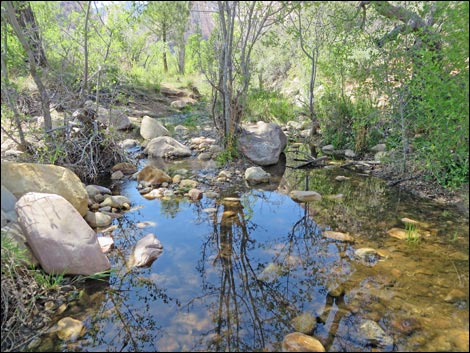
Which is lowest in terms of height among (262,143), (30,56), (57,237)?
(57,237)

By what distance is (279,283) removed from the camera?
3221 millimetres

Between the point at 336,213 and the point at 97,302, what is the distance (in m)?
2.92

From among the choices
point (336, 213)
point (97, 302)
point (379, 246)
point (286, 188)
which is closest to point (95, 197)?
point (97, 302)

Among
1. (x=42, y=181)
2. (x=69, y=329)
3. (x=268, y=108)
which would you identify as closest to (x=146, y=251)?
(x=69, y=329)

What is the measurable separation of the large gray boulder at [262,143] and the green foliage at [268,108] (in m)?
1.67

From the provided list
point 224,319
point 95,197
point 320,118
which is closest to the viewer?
point 224,319

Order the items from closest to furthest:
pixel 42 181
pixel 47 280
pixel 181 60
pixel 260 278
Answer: pixel 47 280 < pixel 260 278 < pixel 42 181 < pixel 181 60

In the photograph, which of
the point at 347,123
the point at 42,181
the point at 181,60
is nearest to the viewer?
the point at 42,181

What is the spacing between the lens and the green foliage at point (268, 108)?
8.70m

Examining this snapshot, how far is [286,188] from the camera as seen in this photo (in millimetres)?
5617

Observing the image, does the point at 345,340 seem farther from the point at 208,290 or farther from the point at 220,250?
the point at 220,250

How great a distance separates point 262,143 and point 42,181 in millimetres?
3919

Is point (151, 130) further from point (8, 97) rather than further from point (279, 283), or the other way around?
point (279, 283)

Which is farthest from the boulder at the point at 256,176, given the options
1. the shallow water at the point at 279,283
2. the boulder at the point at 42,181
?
the boulder at the point at 42,181
